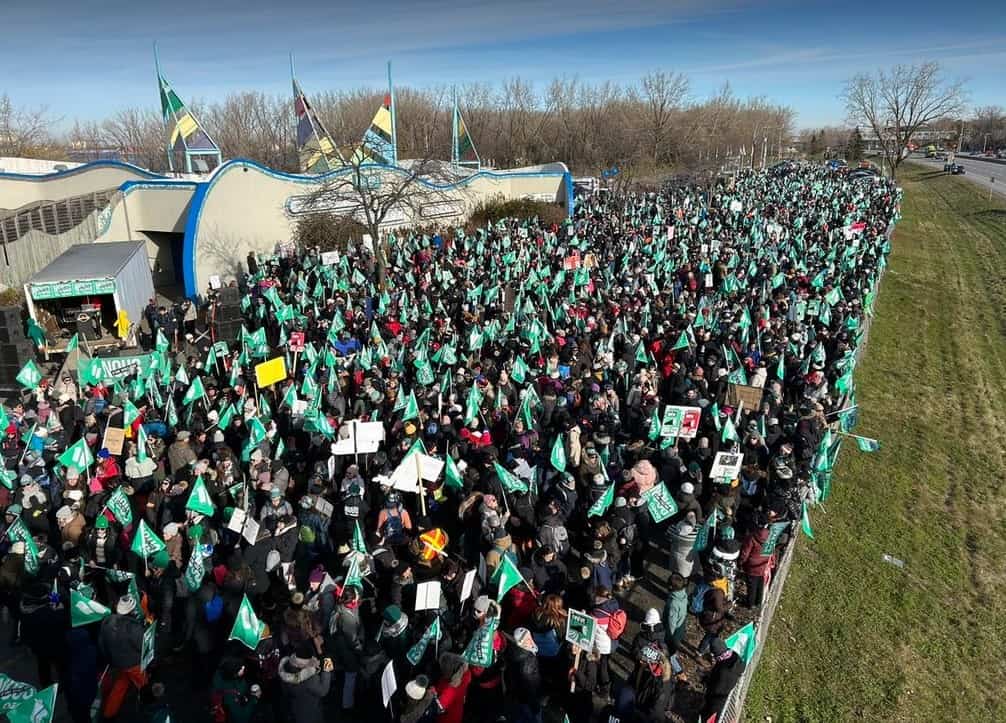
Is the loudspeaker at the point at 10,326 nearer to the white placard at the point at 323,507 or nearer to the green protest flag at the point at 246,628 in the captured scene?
the white placard at the point at 323,507

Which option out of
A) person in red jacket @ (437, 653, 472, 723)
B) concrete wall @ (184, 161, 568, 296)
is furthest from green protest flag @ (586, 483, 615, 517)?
concrete wall @ (184, 161, 568, 296)

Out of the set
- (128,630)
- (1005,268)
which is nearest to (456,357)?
(128,630)

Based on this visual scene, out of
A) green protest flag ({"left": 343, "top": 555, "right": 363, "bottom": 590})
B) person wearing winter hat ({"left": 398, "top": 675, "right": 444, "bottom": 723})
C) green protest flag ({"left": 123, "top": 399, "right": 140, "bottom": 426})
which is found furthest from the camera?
green protest flag ({"left": 123, "top": 399, "right": 140, "bottom": 426})

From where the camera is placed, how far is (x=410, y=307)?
18.0m

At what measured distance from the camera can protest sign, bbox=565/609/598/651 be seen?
6.02 meters

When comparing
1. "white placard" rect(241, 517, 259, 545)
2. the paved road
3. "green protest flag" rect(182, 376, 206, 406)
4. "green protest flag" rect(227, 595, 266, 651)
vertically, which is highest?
the paved road

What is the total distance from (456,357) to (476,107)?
71659 mm

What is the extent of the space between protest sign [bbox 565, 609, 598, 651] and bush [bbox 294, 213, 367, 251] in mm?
23518

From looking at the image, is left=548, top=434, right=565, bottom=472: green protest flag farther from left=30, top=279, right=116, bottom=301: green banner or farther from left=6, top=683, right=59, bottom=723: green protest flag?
left=30, top=279, right=116, bottom=301: green banner

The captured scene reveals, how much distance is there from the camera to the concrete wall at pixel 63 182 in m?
26.0

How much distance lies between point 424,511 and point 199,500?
9.09 ft

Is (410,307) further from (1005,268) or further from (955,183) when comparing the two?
(955,183)

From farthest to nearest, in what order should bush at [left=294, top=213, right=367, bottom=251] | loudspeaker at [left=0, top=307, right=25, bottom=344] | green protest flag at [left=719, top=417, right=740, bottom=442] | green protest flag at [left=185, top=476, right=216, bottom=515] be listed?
bush at [left=294, top=213, right=367, bottom=251]
loudspeaker at [left=0, top=307, right=25, bottom=344]
green protest flag at [left=719, top=417, right=740, bottom=442]
green protest flag at [left=185, top=476, right=216, bottom=515]

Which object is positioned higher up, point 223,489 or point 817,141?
point 817,141
